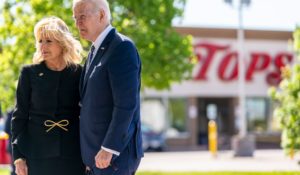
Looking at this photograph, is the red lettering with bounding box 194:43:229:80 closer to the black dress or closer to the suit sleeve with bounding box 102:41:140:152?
the black dress

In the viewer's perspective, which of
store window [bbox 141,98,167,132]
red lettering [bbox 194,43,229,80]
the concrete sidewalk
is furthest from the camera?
red lettering [bbox 194,43,229,80]

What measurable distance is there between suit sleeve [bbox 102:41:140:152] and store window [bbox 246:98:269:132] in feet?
116

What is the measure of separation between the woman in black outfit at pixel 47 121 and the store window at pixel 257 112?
115 feet

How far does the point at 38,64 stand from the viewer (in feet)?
14.3

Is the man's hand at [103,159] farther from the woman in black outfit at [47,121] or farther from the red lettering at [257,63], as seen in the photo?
the red lettering at [257,63]

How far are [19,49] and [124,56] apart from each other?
1074 centimetres

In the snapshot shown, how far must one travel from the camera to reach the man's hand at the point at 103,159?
3758 millimetres

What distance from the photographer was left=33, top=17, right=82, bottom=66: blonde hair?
420cm

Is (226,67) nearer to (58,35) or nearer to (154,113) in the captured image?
(154,113)

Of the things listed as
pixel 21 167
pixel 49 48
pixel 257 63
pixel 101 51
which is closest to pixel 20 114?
pixel 21 167

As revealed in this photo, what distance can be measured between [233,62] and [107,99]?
34.5m

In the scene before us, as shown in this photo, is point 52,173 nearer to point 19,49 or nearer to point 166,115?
point 19,49

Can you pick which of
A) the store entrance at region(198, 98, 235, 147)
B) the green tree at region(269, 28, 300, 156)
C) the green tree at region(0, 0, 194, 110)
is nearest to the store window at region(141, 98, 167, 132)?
the store entrance at region(198, 98, 235, 147)

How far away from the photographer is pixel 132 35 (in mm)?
15016
